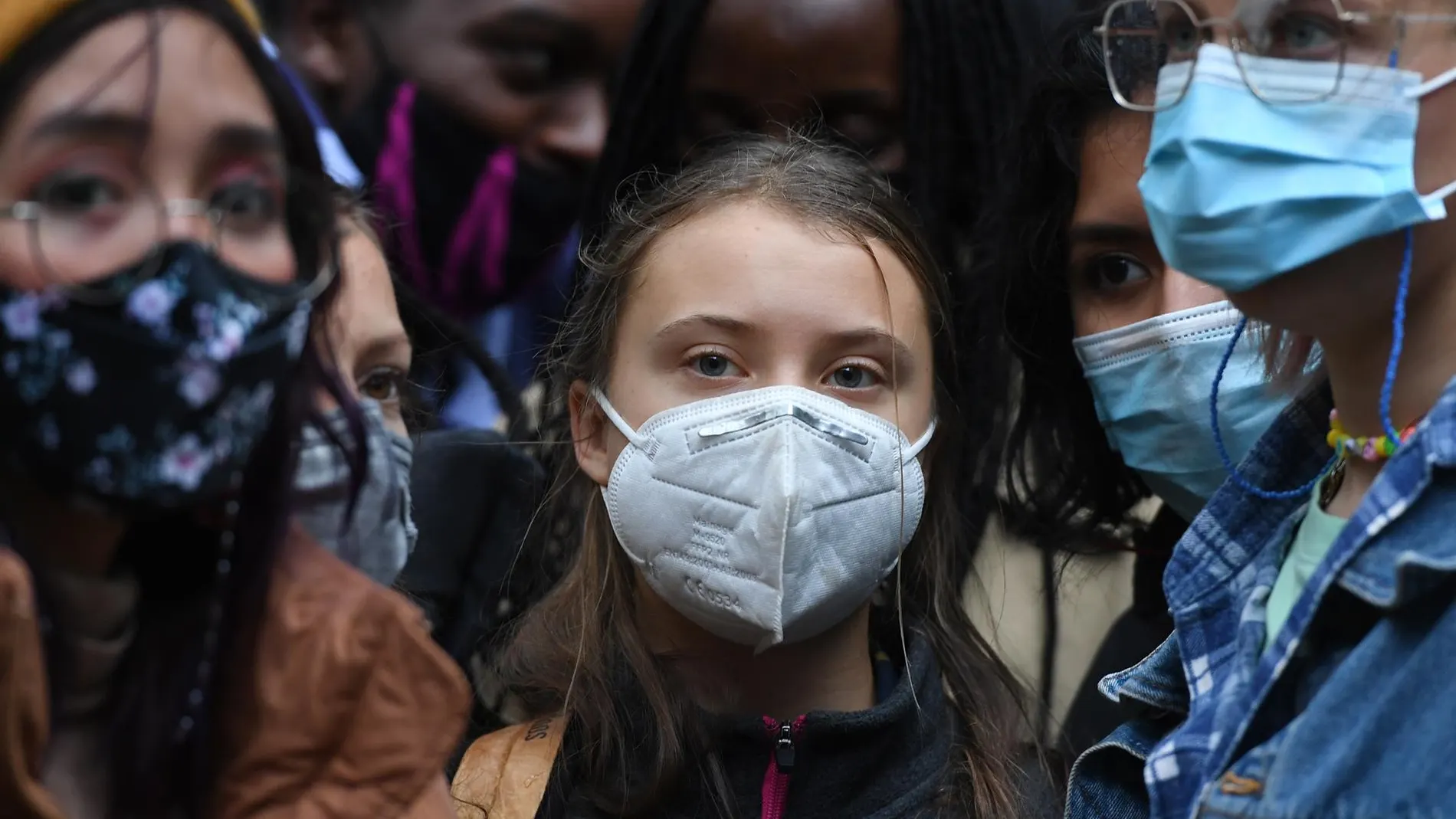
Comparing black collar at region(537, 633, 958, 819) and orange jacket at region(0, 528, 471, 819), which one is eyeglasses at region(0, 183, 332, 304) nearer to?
orange jacket at region(0, 528, 471, 819)

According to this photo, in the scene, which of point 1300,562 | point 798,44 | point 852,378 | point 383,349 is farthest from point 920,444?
point 798,44

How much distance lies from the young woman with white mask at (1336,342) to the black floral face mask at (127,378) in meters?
1.30

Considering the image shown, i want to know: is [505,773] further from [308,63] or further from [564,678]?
[308,63]

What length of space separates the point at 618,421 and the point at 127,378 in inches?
50.9

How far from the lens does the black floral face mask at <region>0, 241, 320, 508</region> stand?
6.34 ft

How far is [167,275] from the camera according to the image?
1.96m

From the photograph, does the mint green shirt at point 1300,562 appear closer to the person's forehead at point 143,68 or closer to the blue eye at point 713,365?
the blue eye at point 713,365

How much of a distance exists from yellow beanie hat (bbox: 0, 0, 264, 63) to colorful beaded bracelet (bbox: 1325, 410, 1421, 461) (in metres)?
1.77

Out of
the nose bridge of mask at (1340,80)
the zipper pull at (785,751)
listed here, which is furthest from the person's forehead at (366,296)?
the nose bridge of mask at (1340,80)

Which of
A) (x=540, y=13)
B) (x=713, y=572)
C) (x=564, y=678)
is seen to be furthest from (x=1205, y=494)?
(x=540, y=13)

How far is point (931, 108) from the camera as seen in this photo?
169 inches

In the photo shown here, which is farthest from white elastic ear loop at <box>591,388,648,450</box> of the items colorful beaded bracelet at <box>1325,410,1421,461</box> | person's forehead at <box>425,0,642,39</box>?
person's forehead at <box>425,0,642,39</box>

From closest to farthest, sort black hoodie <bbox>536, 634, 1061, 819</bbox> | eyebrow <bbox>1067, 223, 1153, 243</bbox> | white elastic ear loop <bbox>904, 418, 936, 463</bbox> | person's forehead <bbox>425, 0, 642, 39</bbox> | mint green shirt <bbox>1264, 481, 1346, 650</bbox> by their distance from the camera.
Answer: mint green shirt <bbox>1264, 481, 1346, 650</bbox>, black hoodie <bbox>536, 634, 1061, 819</bbox>, white elastic ear loop <bbox>904, 418, 936, 463</bbox>, eyebrow <bbox>1067, 223, 1153, 243</bbox>, person's forehead <bbox>425, 0, 642, 39</bbox>

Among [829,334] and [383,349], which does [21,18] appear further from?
[829,334]
